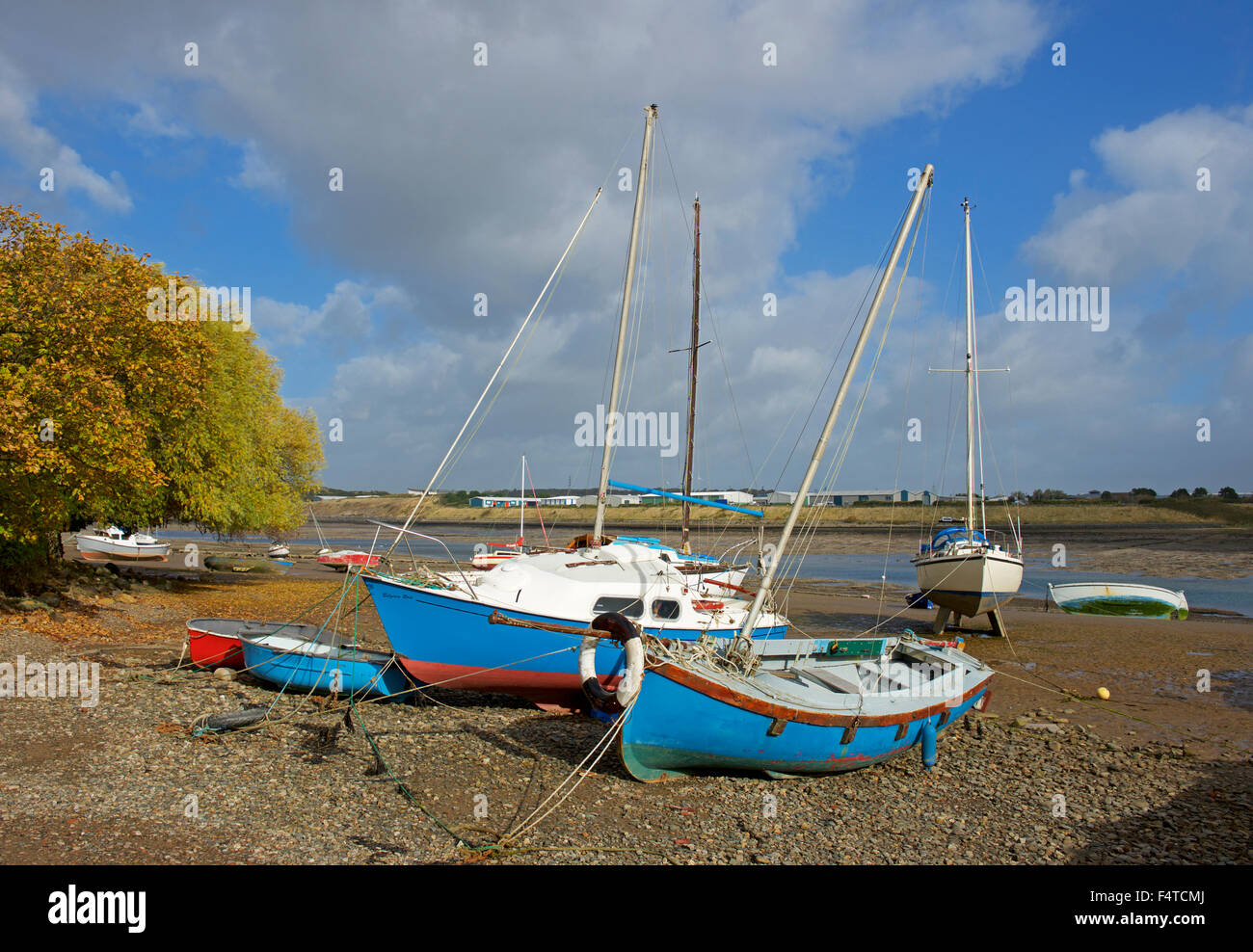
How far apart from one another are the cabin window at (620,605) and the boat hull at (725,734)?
4110 mm

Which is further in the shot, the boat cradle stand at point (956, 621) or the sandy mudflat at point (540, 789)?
the boat cradle stand at point (956, 621)

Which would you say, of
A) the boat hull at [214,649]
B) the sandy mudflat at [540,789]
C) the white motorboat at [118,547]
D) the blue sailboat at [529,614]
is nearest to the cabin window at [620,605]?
the blue sailboat at [529,614]

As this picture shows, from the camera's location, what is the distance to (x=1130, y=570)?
164 ft

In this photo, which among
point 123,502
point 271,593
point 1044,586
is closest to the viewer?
point 123,502

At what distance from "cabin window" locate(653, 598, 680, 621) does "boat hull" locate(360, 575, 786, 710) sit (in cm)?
181

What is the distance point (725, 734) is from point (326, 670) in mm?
8552

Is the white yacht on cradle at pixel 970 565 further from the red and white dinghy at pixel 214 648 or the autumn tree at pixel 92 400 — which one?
the autumn tree at pixel 92 400

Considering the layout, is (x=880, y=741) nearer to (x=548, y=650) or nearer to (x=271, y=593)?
(x=548, y=650)

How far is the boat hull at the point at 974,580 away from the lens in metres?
24.1

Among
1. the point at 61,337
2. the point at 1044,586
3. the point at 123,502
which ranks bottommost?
the point at 1044,586

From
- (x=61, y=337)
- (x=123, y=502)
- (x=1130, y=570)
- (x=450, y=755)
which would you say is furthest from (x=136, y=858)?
(x=1130, y=570)

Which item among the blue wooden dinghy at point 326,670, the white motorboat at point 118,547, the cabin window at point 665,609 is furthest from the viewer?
the white motorboat at point 118,547

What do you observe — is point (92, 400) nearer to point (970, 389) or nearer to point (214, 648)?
point (214, 648)
